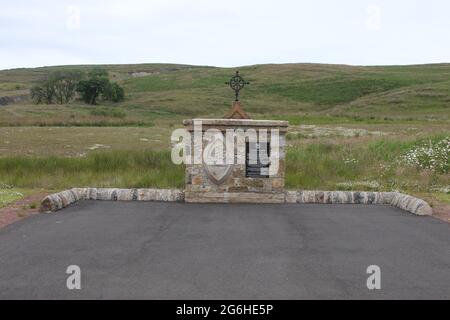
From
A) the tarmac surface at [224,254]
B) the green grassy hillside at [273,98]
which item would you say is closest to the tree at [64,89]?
the green grassy hillside at [273,98]

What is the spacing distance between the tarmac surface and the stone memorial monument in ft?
4.77

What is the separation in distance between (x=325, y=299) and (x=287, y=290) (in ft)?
1.74

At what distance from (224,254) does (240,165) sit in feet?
20.0

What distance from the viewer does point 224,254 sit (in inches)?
351

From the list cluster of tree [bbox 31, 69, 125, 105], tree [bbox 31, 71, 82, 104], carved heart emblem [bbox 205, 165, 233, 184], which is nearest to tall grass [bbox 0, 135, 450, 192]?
carved heart emblem [bbox 205, 165, 233, 184]

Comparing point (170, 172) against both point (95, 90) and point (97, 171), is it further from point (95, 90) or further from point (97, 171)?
point (95, 90)

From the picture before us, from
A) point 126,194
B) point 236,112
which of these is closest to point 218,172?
point 236,112

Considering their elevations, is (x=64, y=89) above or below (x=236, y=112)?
above

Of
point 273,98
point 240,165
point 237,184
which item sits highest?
point 273,98

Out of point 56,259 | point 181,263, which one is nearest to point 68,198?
point 56,259

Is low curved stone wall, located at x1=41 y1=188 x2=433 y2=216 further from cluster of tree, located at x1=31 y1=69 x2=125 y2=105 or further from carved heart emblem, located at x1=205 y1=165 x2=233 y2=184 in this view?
cluster of tree, located at x1=31 y1=69 x2=125 y2=105

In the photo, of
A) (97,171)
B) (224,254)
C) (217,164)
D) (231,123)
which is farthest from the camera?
(97,171)

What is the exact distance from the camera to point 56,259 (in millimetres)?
8508

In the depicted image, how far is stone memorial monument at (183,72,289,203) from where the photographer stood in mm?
14711
